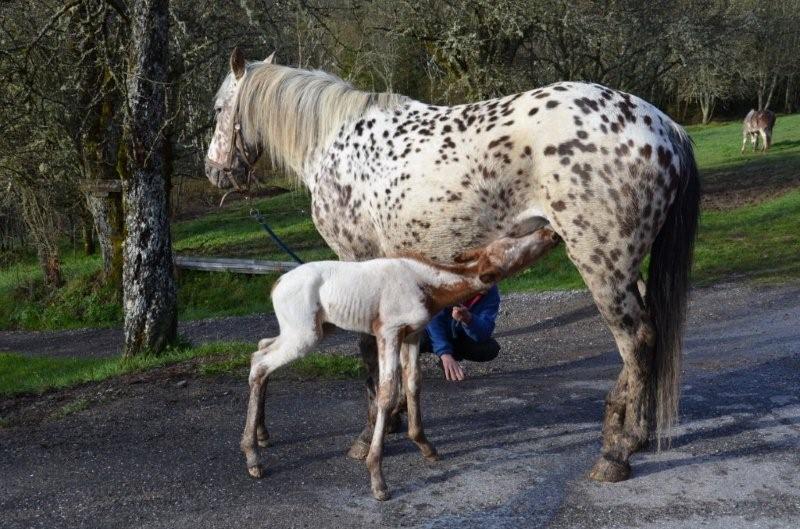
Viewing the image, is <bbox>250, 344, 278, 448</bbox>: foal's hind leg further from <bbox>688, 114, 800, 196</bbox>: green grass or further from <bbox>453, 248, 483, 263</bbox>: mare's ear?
<bbox>688, 114, 800, 196</bbox>: green grass

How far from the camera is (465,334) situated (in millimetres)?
7117

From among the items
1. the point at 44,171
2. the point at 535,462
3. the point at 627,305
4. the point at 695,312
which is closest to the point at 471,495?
the point at 535,462

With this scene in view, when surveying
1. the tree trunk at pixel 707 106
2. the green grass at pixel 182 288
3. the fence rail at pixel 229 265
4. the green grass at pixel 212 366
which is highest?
the tree trunk at pixel 707 106

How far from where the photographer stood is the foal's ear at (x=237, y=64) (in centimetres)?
622

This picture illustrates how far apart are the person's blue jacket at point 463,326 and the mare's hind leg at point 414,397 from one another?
5.79 ft

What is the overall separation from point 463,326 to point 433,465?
195 cm

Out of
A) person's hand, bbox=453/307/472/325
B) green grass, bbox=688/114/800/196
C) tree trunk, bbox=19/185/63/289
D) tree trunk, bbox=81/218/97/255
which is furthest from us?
green grass, bbox=688/114/800/196

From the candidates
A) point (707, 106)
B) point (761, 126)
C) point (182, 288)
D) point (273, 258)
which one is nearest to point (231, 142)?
point (182, 288)

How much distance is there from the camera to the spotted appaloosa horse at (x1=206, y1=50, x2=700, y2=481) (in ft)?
15.7

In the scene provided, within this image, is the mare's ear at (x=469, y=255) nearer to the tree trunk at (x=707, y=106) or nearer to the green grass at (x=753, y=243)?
the green grass at (x=753, y=243)

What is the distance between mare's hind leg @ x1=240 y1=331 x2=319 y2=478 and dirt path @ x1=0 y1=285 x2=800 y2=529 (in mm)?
141

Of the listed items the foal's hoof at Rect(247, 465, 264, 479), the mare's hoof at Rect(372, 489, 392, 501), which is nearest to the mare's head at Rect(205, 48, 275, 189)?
the foal's hoof at Rect(247, 465, 264, 479)

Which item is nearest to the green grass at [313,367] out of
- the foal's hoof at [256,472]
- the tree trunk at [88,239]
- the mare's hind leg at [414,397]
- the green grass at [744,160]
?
the mare's hind leg at [414,397]

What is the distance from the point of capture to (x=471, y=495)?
4648mm
